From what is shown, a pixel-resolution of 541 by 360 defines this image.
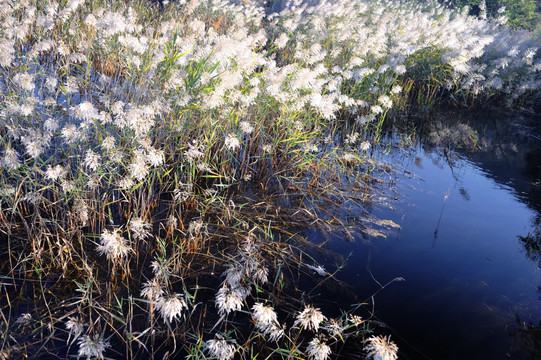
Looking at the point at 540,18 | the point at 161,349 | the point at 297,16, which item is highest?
the point at 540,18

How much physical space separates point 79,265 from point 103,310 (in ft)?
1.63

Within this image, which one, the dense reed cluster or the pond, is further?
the pond

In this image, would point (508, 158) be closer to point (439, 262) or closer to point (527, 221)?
point (527, 221)

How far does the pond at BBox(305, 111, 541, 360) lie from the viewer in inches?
99.1

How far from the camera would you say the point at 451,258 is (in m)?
3.30

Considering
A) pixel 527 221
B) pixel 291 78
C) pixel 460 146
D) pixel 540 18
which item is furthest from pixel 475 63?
pixel 540 18

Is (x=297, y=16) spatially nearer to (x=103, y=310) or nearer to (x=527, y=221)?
(x=527, y=221)

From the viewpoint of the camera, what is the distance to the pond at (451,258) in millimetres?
2518

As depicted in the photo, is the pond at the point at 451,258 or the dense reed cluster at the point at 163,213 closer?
the dense reed cluster at the point at 163,213

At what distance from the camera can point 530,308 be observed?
111 inches

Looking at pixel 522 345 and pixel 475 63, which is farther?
pixel 475 63

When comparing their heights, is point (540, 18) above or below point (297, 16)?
above


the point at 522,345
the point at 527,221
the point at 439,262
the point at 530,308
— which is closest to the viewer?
the point at 522,345

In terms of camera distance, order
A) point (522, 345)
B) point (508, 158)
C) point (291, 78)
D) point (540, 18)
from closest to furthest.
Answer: point (522, 345) < point (291, 78) < point (508, 158) < point (540, 18)
